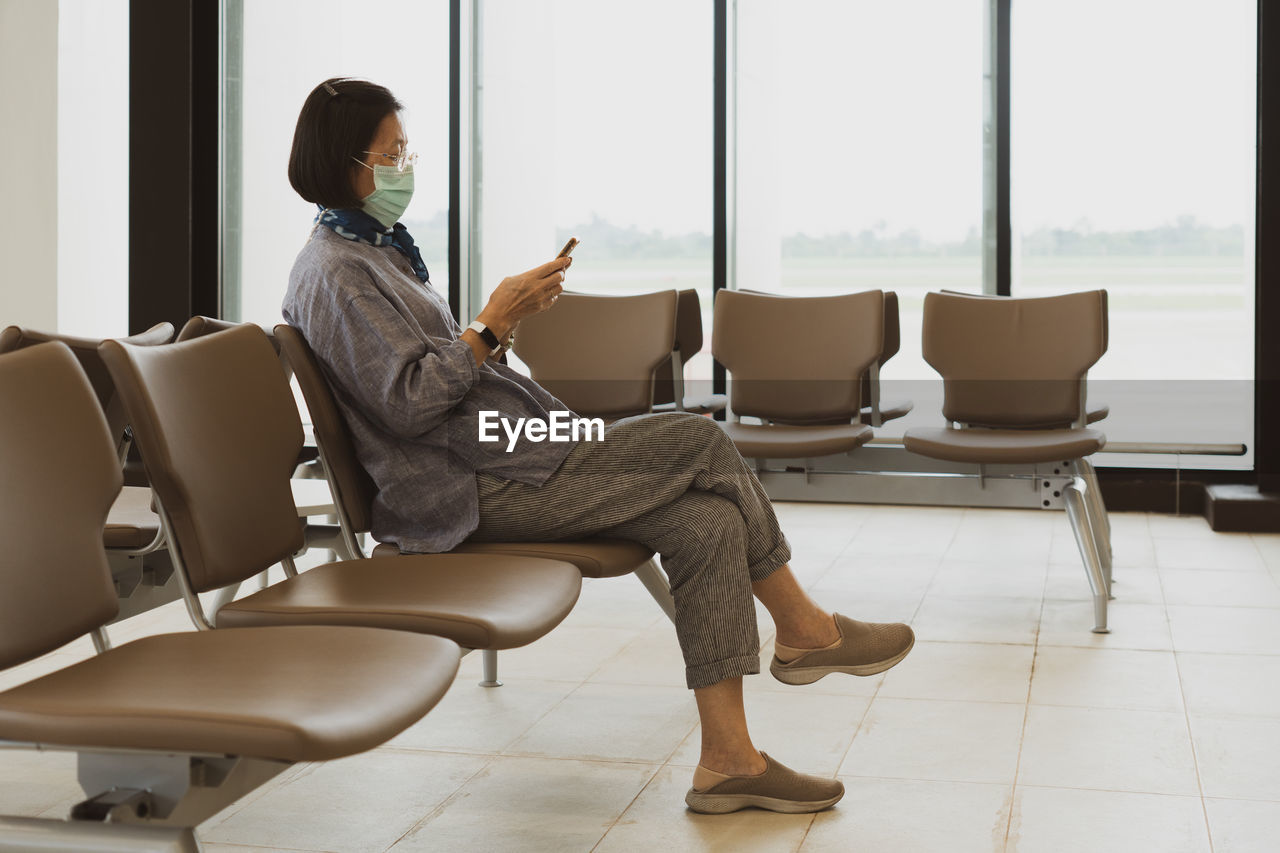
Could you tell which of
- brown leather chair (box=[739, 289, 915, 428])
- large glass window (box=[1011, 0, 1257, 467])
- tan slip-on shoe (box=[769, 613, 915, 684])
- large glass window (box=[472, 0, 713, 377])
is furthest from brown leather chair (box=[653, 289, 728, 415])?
tan slip-on shoe (box=[769, 613, 915, 684])

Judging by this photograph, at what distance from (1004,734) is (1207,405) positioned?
11.3 ft

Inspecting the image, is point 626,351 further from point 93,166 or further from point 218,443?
point 93,166

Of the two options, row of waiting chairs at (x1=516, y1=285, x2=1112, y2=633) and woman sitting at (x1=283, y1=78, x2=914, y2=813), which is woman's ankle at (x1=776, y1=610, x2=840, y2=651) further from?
row of waiting chairs at (x1=516, y1=285, x2=1112, y2=633)

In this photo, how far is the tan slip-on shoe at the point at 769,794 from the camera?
2.00 m

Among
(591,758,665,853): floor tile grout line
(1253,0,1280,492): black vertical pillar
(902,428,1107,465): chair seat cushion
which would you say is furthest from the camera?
(1253,0,1280,492): black vertical pillar

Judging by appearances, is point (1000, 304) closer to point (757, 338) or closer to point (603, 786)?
point (757, 338)

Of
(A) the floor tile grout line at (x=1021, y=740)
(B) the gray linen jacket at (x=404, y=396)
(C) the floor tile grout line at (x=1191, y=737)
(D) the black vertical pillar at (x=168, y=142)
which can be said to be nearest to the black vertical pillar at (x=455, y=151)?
(D) the black vertical pillar at (x=168, y=142)

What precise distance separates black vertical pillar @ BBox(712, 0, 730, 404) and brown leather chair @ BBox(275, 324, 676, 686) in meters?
3.87

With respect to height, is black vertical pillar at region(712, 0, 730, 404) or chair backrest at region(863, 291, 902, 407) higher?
black vertical pillar at region(712, 0, 730, 404)

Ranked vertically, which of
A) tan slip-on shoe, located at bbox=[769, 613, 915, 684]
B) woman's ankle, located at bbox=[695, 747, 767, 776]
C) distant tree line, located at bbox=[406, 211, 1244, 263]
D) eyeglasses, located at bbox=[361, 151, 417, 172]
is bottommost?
woman's ankle, located at bbox=[695, 747, 767, 776]

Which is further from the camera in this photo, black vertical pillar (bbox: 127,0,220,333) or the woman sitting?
black vertical pillar (bbox: 127,0,220,333)

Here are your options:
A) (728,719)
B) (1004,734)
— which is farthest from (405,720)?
(1004,734)

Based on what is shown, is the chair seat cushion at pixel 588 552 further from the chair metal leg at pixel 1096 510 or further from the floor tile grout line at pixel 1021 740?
the chair metal leg at pixel 1096 510

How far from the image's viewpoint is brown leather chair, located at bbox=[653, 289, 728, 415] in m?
4.17
